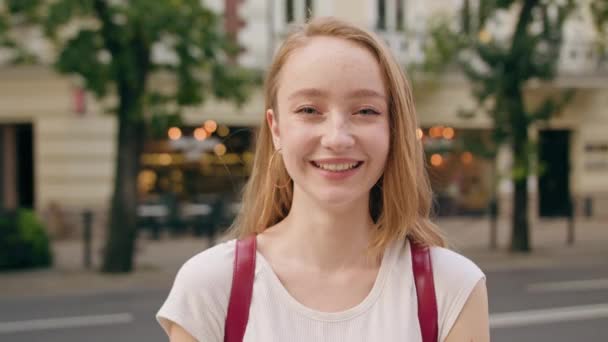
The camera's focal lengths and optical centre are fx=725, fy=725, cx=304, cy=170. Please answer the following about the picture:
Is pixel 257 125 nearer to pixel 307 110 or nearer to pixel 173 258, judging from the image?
pixel 173 258

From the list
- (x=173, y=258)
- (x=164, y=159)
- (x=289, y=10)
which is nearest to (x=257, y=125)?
(x=164, y=159)

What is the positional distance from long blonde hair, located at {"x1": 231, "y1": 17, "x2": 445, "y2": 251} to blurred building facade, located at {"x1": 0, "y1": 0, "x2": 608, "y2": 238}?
1216 cm

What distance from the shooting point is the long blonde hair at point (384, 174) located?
5.38 ft

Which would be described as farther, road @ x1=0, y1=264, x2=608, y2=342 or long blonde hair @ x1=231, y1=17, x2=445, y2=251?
road @ x1=0, y1=264, x2=608, y2=342

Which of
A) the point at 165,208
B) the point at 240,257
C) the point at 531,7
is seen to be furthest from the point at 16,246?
the point at 240,257

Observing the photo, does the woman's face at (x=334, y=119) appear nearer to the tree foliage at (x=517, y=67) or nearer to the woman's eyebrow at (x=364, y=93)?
the woman's eyebrow at (x=364, y=93)

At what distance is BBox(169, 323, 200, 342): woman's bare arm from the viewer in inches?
62.4

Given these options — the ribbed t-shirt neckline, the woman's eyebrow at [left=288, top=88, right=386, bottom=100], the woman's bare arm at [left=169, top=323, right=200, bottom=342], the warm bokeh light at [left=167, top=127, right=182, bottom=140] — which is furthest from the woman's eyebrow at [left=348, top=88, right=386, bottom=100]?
the warm bokeh light at [left=167, top=127, right=182, bottom=140]

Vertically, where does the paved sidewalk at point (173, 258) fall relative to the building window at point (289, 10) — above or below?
below

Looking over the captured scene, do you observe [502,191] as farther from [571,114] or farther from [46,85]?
[46,85]

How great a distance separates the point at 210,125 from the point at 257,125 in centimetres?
143

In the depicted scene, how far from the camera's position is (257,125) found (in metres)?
19.1

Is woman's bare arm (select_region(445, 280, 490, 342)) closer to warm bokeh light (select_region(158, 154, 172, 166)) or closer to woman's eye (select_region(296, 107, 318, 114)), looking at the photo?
woman's eye (select_region(296, 107, 318, 114))

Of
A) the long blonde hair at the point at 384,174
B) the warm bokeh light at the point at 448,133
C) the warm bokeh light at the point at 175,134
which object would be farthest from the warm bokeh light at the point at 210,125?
the long blonde hair at the point at 384,174
